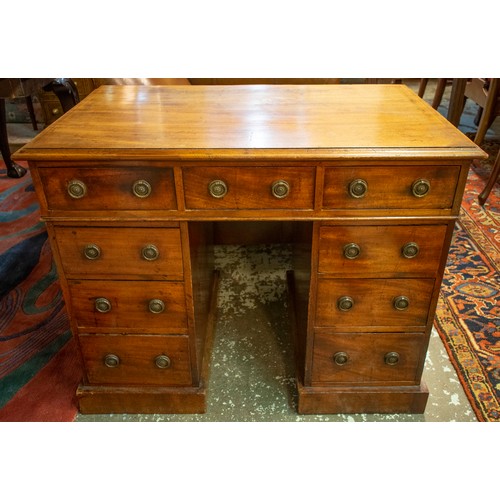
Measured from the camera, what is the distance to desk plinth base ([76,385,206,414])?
1.41m

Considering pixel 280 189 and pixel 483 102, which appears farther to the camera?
pixel 483 102

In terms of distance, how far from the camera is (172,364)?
4.53 ft

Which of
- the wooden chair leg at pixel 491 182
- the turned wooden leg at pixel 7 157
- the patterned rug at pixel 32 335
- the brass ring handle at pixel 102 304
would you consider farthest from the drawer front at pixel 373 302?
the turned wooden leg at pixel 7 157

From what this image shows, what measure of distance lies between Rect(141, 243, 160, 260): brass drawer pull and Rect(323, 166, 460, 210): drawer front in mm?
460

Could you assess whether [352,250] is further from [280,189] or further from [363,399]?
[363,399]

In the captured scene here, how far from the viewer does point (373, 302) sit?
4.19ft

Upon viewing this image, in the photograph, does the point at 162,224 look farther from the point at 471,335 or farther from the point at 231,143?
the point at 471,335

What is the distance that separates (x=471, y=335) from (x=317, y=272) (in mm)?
885

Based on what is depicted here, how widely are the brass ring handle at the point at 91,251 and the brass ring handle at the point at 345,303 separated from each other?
680 millimetres

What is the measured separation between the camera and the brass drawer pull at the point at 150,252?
47.1 inches

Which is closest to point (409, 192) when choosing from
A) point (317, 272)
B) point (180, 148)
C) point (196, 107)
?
point (317, 272)

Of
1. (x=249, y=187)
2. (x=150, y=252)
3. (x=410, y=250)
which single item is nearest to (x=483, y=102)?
(x=410, y=250)

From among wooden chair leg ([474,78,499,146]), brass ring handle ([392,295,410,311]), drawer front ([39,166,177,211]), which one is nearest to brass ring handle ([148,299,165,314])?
drawer front ([39,166,177,211])

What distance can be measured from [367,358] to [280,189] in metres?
0.61
